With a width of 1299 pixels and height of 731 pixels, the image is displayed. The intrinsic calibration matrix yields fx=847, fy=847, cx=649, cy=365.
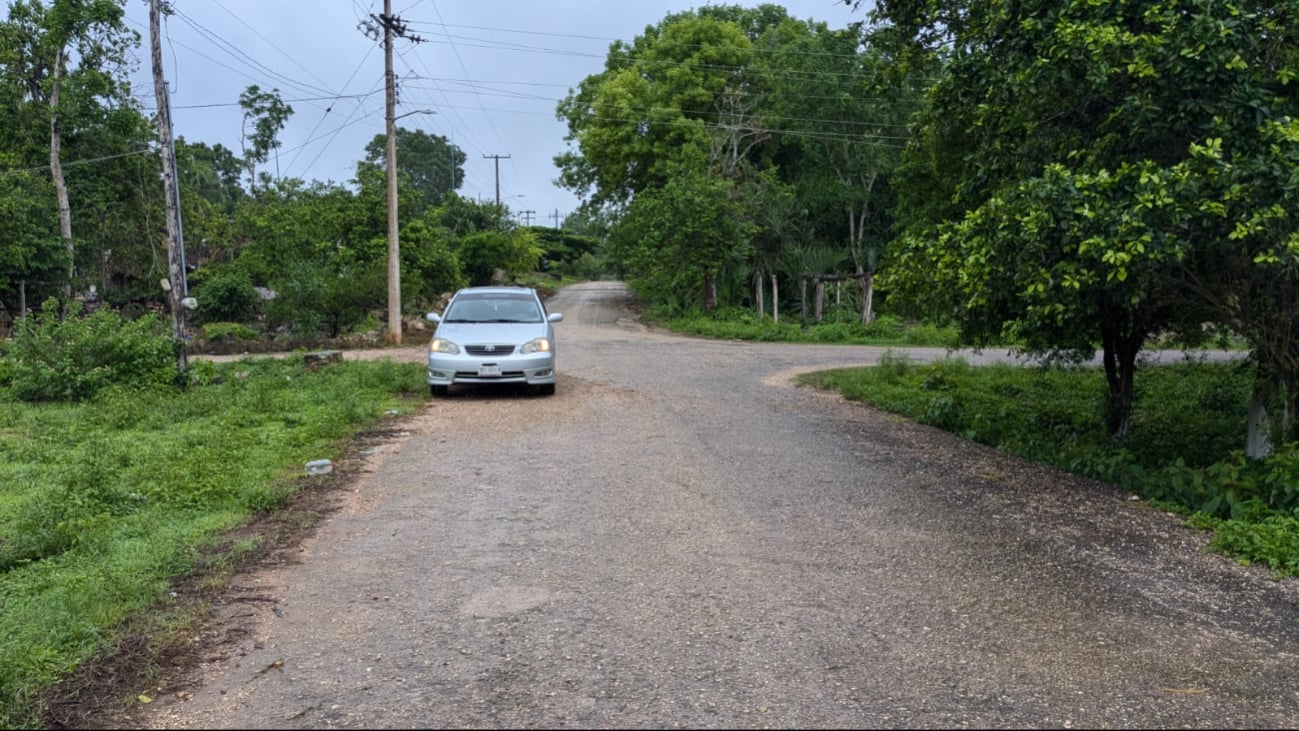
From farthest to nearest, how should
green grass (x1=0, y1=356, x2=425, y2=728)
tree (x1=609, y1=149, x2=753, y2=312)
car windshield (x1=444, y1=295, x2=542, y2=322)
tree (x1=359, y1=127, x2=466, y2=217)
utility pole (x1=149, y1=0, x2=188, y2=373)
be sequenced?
tree (x1=359, y1=127, x2=466, y2=217)
tree (x1=609, y1=149, x2=753, y2=312)
utility pole (x1=149, y1=0, x2=188, y2=373)
car windshield (x1=444, y1=295, x2=542, y2=322)
green grass (x1=0, y1=356, x2=425, y2=728)

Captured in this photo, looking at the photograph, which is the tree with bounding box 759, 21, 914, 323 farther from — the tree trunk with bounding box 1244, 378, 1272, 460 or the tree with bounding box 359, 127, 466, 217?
the tree with bounding box 359, 127, 466, 217

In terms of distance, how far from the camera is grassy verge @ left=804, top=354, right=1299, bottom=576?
587 cm

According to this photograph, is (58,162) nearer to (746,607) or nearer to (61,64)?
(61,64)

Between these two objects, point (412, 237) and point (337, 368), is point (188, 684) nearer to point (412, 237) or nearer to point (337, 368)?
point (337, 368)

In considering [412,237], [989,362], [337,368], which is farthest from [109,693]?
[412,237]

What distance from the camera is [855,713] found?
318cm

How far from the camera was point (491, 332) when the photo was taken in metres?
11.8

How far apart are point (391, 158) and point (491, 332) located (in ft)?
37.7

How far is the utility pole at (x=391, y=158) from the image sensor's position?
21.3m

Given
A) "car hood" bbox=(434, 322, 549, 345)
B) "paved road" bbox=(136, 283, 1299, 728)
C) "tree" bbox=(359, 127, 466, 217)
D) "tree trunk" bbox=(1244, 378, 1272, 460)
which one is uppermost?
"tree" bbox=(359, 127, 466, 217)

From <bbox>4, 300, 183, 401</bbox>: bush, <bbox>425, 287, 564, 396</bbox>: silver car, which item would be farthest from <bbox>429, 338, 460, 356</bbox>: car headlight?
<bbox>4, 300, 183, 401</bbox>: bush

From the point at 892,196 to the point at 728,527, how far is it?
31109 mm

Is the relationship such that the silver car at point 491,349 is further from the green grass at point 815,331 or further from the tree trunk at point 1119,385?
the green grass at point 815,331

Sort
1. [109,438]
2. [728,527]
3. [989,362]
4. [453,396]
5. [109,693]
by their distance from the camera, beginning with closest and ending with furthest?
[109,693] < [728,527] < [109,438] < [453,396] < [989,362]
